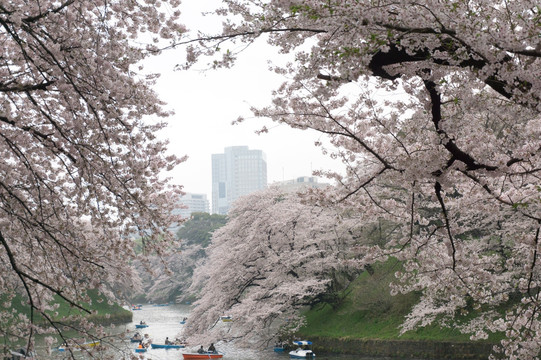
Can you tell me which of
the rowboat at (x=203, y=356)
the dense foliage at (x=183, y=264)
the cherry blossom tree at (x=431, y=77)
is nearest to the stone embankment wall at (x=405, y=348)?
the rowboat at (x=203, y=356)

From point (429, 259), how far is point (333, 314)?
50.8ft

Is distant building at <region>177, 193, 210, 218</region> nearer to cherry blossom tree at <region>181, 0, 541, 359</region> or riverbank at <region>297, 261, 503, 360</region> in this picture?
riverbank at <region>297, 261, 503, 360</region>

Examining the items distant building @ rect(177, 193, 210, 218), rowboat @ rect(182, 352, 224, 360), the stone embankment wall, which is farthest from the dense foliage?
distant building @ rect(177, 193, 210, 218)

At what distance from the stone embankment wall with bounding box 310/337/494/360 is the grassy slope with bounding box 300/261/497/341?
0.26 metres

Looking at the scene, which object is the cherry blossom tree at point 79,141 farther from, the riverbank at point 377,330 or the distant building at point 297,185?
the riverbank at point 377,330

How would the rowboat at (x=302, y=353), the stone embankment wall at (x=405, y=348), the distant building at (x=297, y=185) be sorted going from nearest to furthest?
1. the stone embankment wall at (x=405, y=348)
2. the rowboat at (x=302, y=353)
3. the distant building at (x=297, y=185)

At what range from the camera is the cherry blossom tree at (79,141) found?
198 inches

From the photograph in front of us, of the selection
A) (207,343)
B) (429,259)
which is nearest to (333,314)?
(207,343)

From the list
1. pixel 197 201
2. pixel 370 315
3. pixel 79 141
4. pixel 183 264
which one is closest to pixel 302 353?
pixel 370 315

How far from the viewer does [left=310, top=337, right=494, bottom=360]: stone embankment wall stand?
14898 mm

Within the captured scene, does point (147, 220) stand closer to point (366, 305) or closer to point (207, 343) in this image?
point (207, 343)

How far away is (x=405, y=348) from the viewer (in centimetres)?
1677

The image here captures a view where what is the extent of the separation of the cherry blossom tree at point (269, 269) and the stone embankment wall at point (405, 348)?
168 cm

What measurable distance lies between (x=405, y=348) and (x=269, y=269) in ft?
19.1
